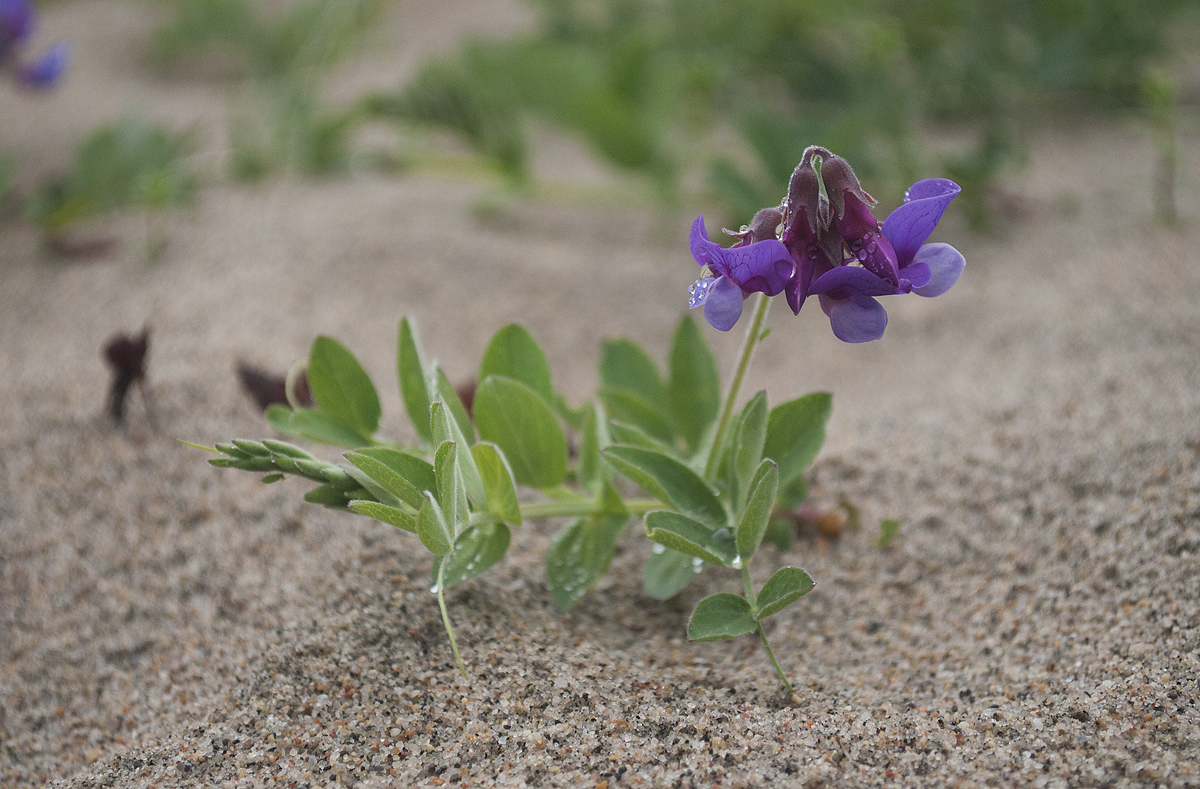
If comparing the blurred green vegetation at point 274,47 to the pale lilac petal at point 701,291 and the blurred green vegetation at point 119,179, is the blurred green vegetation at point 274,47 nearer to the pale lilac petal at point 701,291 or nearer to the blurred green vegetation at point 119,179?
the blurred green vegetation at point 119,179

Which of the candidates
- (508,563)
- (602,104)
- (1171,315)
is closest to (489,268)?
(602,104)

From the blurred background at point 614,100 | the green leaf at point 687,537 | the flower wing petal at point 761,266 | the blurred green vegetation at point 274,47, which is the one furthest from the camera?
the blurred green vegetation at point 274,47

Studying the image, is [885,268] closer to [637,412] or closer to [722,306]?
[722,306]

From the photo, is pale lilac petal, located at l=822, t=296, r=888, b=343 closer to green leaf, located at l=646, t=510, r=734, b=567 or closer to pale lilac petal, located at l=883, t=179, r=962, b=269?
pale lilac petal, located at l=883, t=179, r=962, b=269

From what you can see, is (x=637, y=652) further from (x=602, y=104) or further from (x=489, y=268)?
(x=602, y=104)

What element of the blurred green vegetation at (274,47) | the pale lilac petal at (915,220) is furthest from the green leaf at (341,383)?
the blurred green vegetation at (274,47)

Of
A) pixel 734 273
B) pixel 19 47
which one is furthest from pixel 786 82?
pixel 734 273
